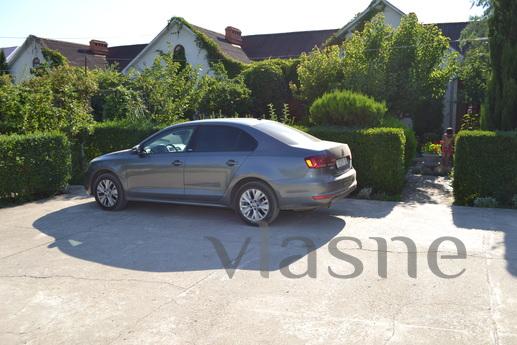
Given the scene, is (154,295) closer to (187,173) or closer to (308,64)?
(187,173)

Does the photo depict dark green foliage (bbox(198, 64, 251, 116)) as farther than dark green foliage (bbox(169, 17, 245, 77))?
No

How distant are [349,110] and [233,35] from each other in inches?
989

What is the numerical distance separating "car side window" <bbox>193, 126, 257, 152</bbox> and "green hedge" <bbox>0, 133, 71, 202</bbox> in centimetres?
395

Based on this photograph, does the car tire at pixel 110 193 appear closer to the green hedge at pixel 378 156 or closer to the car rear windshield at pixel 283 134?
the car rear windshield at pixel 283 134

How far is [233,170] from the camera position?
25.1 ft

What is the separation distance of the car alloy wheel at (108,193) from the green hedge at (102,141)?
2.92 m

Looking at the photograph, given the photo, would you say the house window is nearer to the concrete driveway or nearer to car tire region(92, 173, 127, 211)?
car tire region(92, 173, 127, 211)

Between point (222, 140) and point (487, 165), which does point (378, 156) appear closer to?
point (487, 165)

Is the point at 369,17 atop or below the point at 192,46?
atop

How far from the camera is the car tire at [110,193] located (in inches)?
345

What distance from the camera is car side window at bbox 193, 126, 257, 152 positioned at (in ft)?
25.4

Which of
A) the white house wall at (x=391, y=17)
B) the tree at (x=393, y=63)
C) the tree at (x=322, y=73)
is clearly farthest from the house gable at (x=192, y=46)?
the tree at (x=393, y=63)

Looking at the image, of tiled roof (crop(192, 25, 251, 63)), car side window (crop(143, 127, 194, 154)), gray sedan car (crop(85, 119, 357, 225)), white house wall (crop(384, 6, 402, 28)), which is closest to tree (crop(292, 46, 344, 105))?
gray sedan car (crop(85, 119, 357, 225))

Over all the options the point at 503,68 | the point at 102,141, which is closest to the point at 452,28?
the point at 503,68
